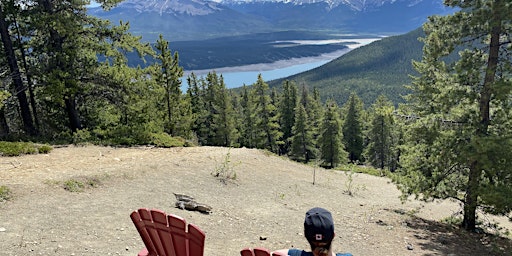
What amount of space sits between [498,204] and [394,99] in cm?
16237

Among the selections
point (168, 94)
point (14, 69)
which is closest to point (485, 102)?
point (14, 69)

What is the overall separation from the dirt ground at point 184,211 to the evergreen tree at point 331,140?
97.0 feet

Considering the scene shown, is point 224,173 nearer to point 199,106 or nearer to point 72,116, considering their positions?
point 72,116

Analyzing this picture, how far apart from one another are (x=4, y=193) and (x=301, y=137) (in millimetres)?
42535

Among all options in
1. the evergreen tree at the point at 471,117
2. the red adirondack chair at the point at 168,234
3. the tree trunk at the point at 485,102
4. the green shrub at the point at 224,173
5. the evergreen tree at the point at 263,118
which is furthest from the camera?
the evergreen tree at the point at 263,118

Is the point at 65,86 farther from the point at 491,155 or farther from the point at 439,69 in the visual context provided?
the point at 491,155

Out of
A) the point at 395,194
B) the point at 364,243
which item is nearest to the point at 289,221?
the point at 364,243

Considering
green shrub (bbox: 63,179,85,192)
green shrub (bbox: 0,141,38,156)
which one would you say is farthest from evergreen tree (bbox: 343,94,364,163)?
green shrub (bbox: 63,179,85,192)

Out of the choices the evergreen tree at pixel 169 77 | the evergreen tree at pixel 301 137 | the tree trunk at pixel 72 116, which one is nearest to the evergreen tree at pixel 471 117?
the tree trunk at pixel 72 116

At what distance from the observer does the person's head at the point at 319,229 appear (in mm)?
3355

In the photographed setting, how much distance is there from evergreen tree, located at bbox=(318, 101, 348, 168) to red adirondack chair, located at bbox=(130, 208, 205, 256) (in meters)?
42.2

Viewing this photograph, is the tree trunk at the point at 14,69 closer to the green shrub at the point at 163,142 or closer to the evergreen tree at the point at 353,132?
the green shrub at the point at 163,142

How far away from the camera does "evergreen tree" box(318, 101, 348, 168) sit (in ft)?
150

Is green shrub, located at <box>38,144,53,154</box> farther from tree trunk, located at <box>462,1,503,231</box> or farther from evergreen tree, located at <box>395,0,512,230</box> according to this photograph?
tree trunk, located at <box>462,1,503,231</box>
